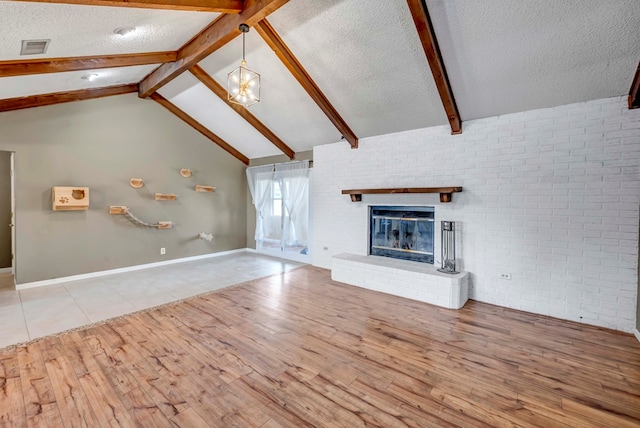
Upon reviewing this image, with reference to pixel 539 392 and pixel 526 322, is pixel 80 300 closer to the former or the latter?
pixel 539 392

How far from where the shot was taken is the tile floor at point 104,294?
305 cm

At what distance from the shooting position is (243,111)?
5289 millimetres

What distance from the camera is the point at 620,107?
9.85 ft

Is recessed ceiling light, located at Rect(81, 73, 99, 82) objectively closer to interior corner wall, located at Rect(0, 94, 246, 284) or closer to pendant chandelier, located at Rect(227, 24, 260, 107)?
interior corner wall, located at Rect(0, 94, 246, 284)

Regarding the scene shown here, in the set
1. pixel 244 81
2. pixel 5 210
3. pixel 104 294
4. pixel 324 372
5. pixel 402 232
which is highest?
pixel 244 81

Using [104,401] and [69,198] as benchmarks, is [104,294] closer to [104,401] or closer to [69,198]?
[69,198]

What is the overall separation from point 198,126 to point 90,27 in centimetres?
350

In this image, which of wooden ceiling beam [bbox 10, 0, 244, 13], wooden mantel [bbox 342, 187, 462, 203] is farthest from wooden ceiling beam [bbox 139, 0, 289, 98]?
wooden mantel [bbox 342, 187, 462, 203]

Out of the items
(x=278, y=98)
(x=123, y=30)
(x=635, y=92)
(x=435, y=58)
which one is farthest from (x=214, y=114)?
(x=635, y=92)

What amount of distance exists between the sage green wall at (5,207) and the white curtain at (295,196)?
490cm

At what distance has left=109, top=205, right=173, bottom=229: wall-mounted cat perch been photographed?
492cm

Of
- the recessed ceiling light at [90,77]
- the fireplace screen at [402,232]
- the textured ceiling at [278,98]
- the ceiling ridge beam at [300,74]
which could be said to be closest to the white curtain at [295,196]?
the textured ceiling at [278,98]

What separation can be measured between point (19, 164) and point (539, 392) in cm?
671

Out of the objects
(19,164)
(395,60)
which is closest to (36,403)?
(19,164)
